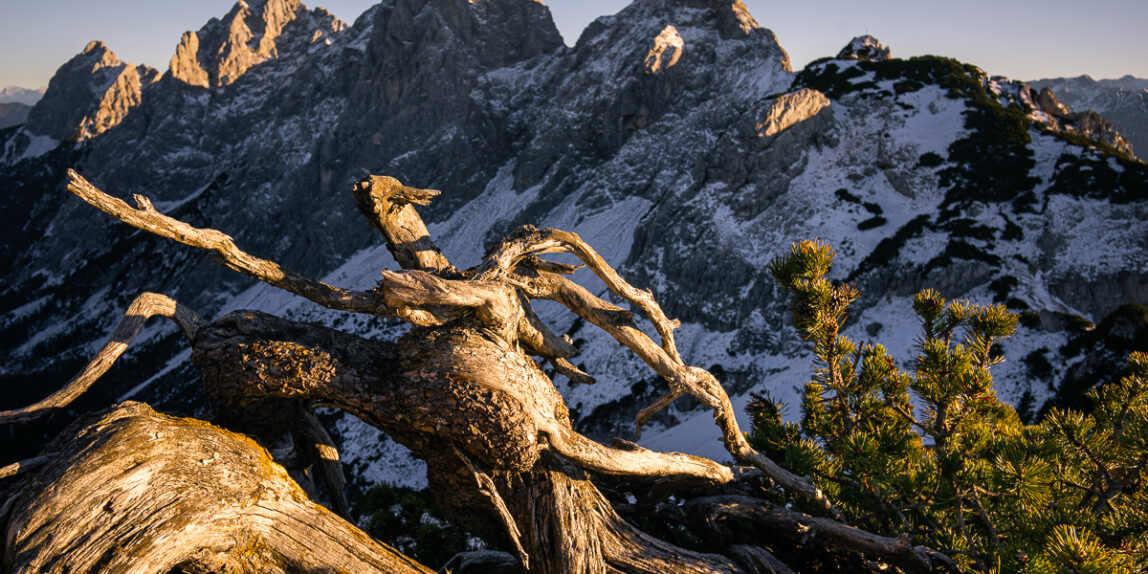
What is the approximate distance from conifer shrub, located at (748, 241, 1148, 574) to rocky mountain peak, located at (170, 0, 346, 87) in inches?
7174

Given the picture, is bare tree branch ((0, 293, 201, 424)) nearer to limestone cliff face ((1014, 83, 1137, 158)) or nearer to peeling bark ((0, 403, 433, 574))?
peeling bark ((0, 403, 433, 574))

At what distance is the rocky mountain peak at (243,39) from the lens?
151000 mm

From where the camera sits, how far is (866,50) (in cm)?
7269

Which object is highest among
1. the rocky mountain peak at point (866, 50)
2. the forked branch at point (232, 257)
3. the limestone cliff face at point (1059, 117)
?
the rocky mountain peak at point (866, 50)

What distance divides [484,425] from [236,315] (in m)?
2.30

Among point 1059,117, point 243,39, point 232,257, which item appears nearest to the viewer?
point 232,257

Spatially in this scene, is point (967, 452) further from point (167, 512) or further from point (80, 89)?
point (80, 89)

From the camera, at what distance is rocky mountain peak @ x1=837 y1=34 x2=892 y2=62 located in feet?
236

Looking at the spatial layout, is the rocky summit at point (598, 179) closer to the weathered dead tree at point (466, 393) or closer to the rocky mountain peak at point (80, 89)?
the rocky mountain peak at point (80, 89)

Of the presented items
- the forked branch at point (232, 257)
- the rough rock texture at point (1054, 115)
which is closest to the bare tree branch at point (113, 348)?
the forked branch at point (232, 257)

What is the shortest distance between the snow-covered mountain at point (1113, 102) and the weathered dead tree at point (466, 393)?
14961 centimetres

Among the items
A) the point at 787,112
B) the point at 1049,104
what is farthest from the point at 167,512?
the point at 1049,104

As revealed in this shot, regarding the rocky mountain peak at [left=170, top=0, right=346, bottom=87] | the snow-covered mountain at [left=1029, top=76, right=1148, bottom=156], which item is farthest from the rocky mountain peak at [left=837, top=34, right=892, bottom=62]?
the rocky mountain peak at [left=170, top=0, right=346, bottom=87]

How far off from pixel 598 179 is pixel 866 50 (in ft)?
122
